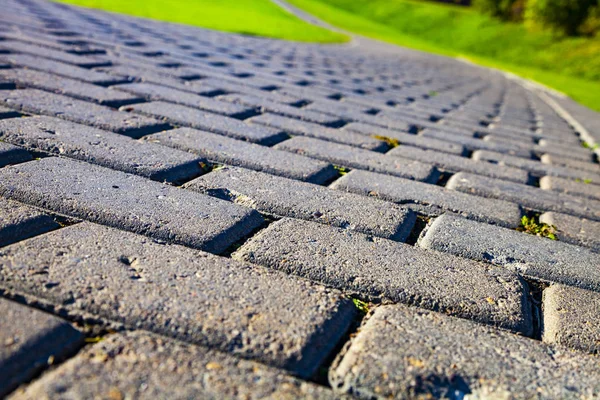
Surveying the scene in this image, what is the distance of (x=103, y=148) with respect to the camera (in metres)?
2.05

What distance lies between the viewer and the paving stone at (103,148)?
1.94m

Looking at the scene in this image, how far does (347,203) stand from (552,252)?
66 cm

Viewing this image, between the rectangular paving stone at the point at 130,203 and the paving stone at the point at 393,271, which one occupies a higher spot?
the paving stone at the point at 393,271

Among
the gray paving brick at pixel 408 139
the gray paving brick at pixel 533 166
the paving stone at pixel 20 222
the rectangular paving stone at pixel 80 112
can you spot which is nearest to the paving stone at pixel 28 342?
the paving stone at pixel 20 222

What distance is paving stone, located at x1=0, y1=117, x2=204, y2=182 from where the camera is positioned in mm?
1938

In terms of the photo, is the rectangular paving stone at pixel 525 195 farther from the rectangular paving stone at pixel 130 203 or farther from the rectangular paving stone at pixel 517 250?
the rectangular paving stone at pixel 130 203

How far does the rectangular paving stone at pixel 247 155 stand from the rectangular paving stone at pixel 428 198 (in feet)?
0.38

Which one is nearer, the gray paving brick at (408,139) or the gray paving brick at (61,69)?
the gray paving brick at (408,139)

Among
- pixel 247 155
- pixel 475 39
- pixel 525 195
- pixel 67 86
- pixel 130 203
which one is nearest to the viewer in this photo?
pixel 130 203

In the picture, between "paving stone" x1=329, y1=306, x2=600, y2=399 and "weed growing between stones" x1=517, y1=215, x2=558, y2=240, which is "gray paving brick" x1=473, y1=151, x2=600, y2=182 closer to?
"weed growing between stones" x1=517, y1=215, x2=558, y2=240

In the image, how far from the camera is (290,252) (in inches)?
57.3

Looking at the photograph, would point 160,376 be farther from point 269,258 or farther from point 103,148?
point 103,148

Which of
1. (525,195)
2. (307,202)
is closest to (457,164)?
(525,195)

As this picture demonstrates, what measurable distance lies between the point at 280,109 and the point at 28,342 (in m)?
2.60
